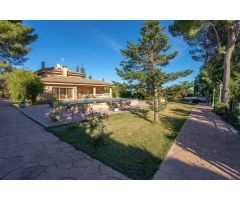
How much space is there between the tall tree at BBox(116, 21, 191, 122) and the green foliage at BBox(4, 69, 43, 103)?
12.3m

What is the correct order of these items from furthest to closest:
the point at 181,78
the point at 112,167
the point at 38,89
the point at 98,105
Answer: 1. the point at 38,89
2. the point at 98,105
3. the point at 181,78
4. the point at 112,167

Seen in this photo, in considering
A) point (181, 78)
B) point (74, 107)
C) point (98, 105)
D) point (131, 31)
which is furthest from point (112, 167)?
point (98, 105)

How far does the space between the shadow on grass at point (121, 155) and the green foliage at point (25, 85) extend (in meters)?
12.9

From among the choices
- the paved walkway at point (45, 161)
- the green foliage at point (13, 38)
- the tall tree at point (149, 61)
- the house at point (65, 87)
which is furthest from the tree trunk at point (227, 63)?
the green foliage at point (13, 38)

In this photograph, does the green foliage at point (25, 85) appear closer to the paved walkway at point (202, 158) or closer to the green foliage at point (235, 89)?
the paved walkway at point (202, 158)

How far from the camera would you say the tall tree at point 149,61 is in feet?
27.3

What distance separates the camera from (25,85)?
16.4 meters

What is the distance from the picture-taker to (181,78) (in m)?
8.57

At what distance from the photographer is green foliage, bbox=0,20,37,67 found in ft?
40.3

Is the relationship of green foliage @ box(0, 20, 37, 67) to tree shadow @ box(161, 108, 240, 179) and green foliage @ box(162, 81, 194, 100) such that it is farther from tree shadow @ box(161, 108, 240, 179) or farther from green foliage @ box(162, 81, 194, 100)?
tree shadow @ box(161, 108, 240, 179)

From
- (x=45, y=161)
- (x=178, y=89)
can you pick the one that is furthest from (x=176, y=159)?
(x=178, y=89)

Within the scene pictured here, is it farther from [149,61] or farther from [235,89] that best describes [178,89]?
[235,89]
